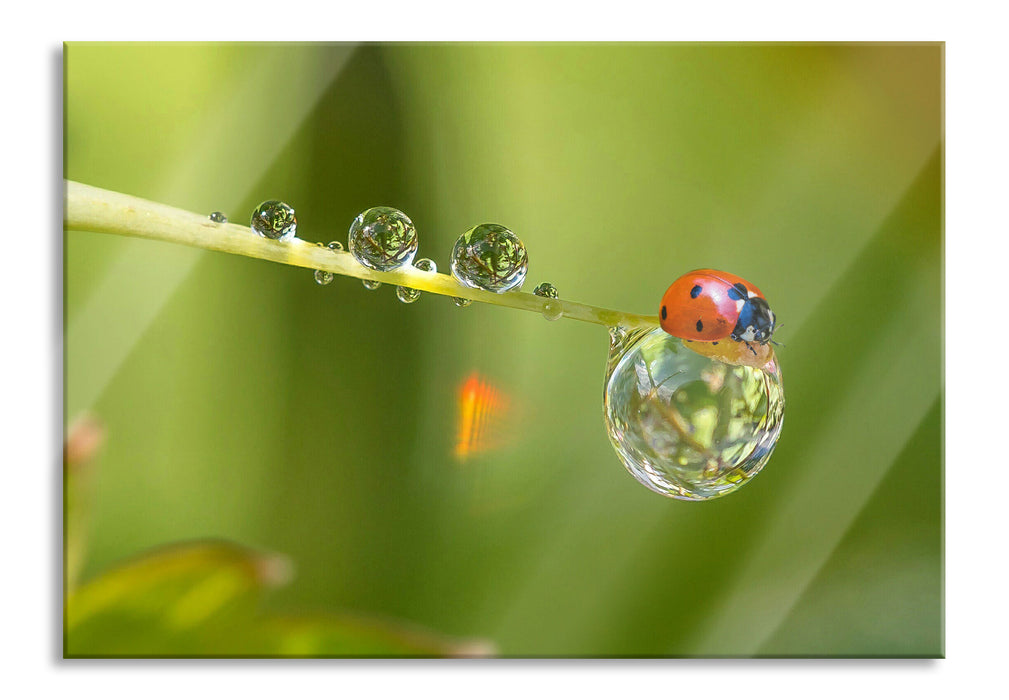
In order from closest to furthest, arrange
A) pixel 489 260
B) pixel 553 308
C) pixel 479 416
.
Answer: pixel 553 308 → pixel 489 260 → pixel 479 416

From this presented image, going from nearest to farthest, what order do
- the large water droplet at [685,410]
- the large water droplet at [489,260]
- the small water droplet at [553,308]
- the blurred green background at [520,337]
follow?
the small water droplet at [553,308] → the large water droplet at [489,260] → the large water droplet at [685,410] → the blurred green background at [520,337]

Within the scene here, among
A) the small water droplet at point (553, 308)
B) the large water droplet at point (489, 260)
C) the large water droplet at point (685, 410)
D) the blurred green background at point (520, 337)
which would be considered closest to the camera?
the small water droplet at point (553, 308)

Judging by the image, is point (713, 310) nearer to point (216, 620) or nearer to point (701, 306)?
point (701, 306)

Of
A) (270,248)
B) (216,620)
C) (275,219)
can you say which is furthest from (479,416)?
(270,248)

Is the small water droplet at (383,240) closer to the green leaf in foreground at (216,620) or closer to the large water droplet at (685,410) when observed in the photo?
the large water droplet at (685,410)

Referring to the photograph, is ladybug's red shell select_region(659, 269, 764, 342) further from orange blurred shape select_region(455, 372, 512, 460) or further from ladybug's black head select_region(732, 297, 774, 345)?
orange blurred shape select_region(455, 372, 512, 460)

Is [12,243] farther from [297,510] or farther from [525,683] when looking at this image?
[525,683]

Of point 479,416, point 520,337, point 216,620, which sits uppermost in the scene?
point 520,337

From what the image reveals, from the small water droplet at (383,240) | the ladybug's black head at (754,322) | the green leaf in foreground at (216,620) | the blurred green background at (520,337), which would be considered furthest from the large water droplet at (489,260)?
the green leaf in foreground at (216,620)
